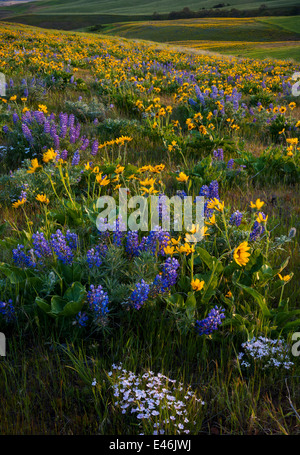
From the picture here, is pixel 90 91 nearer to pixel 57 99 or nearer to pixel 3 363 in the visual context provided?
pixel 57 99

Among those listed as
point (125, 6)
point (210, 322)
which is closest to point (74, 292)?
point (210, 322)

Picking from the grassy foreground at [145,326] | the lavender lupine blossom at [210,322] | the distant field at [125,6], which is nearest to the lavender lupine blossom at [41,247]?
the grassy foreground at [145,326]

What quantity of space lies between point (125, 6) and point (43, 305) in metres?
117

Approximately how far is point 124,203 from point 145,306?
1364 mm

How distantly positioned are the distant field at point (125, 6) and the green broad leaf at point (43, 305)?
8225 centimetres

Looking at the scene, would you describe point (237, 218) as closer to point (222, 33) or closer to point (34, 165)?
point (34, 165)

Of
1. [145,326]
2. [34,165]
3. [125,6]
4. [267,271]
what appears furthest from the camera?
[125,6]

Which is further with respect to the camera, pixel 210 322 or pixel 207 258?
pixel 207 258

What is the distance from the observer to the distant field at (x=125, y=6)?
79750 mm

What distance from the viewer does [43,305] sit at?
2.09m

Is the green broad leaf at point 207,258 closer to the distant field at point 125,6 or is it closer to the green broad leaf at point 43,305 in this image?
the green broad leaf at point 43,305

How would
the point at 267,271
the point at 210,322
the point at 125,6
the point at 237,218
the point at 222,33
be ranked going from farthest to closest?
the point at 125,6 → the point at 222,33 → the point at 237,218 → the point at 267,271 → the point at 210,322

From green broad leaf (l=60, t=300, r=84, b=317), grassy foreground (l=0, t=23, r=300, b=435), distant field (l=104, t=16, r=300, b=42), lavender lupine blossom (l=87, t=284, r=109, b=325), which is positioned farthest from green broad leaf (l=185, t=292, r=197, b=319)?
distant field (l=104, t=16, r=300, b=42)

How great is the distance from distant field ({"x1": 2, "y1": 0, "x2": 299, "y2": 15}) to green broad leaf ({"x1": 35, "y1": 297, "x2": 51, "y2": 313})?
270 ft
